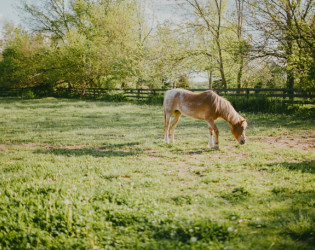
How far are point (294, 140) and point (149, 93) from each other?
56.8ft

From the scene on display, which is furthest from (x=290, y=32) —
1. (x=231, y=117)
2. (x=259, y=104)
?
(x=231, y=117)

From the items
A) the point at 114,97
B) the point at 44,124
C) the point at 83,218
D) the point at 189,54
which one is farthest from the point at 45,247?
the point at 114,97

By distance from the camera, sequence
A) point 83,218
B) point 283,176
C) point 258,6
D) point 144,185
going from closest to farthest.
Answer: point 83,218, point 144,185, point 283,176, point 258,6

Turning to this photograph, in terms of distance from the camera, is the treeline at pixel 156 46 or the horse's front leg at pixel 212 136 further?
the treeline at pixel 156 46

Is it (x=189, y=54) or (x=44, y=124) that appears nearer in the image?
(x=44, y=124)

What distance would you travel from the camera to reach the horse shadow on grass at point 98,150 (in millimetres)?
6914

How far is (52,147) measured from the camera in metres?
7.73

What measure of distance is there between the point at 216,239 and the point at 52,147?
626 centimetres

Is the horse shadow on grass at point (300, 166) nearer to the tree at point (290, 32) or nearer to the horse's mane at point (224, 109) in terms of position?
the horse's mane at point (224, 109)

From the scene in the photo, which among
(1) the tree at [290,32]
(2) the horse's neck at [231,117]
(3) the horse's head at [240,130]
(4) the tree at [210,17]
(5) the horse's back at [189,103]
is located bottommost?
(3) the horse's head at [240,130]

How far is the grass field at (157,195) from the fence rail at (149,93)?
280 inches

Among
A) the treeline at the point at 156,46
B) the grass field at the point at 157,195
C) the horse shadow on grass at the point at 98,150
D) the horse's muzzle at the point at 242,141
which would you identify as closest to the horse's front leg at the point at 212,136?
the grass field at the point at 157,195

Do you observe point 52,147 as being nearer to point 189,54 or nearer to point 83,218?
point 83,218

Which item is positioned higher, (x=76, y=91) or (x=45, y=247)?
(x=76, y=91)
